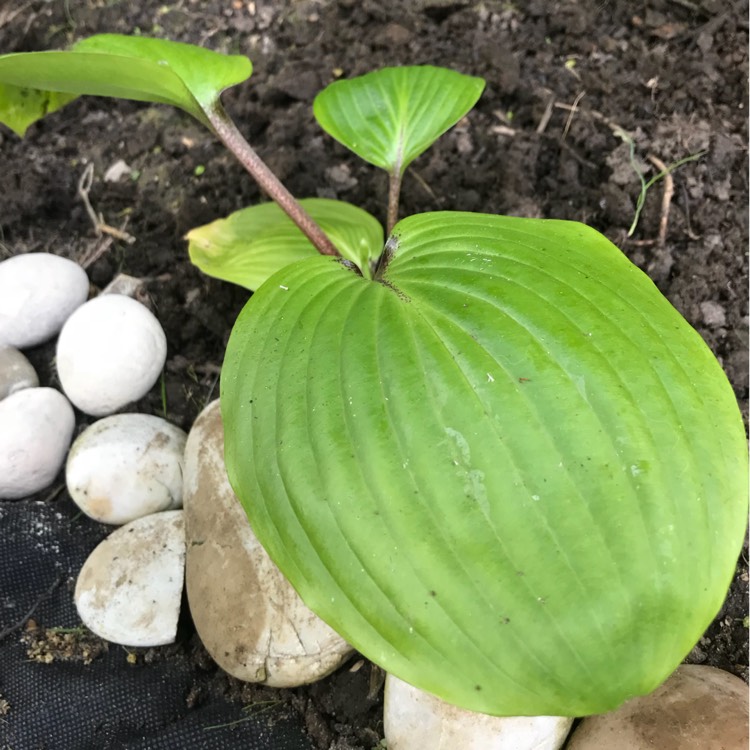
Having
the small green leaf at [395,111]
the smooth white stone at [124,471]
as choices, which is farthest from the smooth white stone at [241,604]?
the small green leaf at [395,111]

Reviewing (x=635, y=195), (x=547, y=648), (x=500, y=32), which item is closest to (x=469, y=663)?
(x=547, y=648)

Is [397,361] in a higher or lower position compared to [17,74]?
lower

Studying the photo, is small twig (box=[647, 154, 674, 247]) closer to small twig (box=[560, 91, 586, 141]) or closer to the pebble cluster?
small twig (box=[560, 91, 586, 141])

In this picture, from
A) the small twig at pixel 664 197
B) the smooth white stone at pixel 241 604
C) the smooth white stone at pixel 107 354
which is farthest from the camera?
the small twig at pixel 664 197

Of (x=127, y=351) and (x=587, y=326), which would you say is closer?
(x=587, y=326)

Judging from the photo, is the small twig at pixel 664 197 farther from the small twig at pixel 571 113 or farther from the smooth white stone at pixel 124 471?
the smooth white stone at pixel 124 471

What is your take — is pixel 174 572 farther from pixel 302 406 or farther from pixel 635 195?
pixel 635 195

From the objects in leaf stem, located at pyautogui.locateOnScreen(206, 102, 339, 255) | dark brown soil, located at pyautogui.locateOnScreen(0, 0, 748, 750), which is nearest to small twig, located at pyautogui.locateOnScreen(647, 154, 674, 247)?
dark brown soil, located at pyautogui.locateOnScreen(0, 0, 748, 750)
